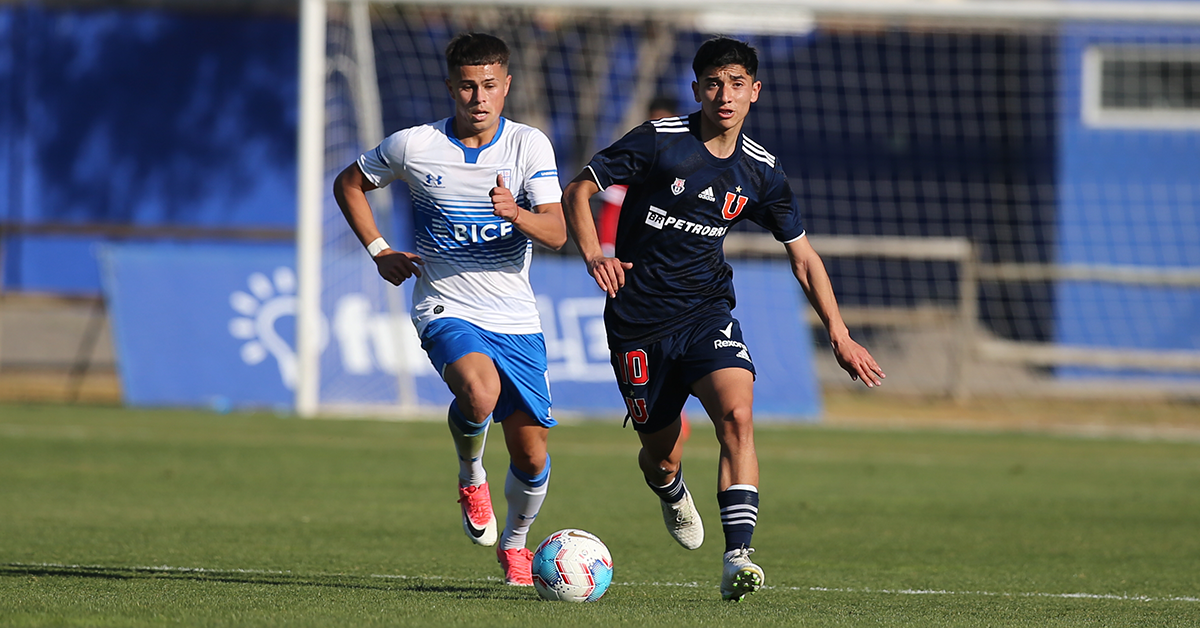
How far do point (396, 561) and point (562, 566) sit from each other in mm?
1436

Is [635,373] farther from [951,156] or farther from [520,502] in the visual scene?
[951,156]

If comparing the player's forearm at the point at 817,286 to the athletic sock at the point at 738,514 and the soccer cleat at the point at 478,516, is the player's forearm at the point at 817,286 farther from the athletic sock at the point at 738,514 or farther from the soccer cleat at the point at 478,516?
the soccer cleat at the point at 478,516

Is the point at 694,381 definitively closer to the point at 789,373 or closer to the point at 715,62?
the point at 715,62

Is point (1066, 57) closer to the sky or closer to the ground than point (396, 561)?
closer to the sky

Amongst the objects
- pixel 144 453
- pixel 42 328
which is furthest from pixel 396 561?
pixel 42 328

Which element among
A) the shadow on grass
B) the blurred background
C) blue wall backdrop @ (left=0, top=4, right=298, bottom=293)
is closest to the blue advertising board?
the blurred background

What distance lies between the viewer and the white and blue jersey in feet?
20.5

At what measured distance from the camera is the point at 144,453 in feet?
36.3

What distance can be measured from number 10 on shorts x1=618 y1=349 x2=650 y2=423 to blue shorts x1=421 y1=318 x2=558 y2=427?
0.35 m

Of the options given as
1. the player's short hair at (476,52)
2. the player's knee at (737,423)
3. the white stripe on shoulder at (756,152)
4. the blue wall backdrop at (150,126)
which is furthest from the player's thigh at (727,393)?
the blue wall backdrop at (150,126)

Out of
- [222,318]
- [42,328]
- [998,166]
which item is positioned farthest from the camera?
[998,166]

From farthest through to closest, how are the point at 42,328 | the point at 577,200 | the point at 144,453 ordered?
the point at 42,328 → the point at 144,453 → the point at 577,200

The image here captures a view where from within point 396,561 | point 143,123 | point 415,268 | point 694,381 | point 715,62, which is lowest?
point 396,561

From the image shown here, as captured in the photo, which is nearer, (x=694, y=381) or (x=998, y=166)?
(x=694, y=381)
